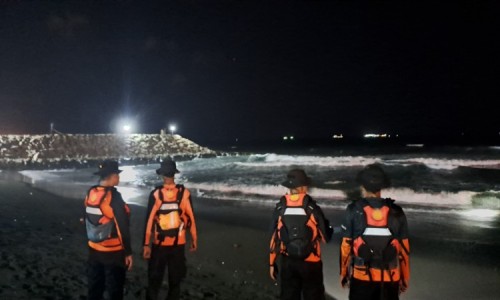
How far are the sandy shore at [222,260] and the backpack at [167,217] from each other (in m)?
1.60

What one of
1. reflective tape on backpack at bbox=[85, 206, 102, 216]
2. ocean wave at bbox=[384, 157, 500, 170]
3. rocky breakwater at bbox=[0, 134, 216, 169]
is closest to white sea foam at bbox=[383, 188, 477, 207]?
reflective tape on backpack at bbox=[85, 206, 102, 216]

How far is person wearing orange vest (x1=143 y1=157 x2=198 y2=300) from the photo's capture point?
16.1 ft

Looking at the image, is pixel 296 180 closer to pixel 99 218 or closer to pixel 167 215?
pixel 167 215

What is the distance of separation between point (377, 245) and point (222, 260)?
5173mm

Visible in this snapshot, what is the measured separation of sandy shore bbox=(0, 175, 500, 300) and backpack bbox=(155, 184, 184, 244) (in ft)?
5.23

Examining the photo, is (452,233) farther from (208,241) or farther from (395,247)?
(395,247)

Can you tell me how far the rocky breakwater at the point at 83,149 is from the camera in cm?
4134

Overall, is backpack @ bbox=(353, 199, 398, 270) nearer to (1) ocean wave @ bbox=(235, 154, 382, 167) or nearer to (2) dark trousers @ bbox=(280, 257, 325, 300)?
(2) dark trousers @ bbox=(280, 257, 325, 300)

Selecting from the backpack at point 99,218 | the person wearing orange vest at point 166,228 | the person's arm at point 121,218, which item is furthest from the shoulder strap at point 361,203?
the backpack at point 99,218

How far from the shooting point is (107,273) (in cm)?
468

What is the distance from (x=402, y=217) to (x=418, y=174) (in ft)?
93.0

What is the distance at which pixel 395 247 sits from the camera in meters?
3.77

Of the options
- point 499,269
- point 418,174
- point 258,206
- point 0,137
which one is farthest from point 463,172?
point 0,137

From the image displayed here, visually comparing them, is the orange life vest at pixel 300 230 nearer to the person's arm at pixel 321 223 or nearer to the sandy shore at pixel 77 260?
the person's arm at pixel 321 223
